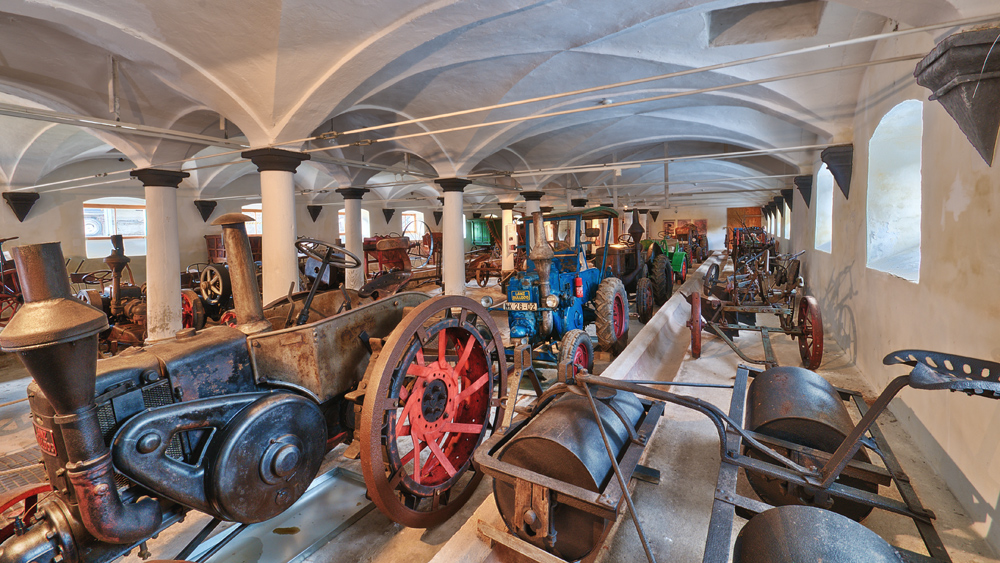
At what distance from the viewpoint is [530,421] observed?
2.36 meters

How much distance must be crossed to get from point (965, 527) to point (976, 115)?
6.90 feet

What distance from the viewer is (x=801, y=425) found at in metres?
2.26

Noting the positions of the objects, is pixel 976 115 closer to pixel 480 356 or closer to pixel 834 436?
pixel 834 436

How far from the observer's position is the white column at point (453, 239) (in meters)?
11.1

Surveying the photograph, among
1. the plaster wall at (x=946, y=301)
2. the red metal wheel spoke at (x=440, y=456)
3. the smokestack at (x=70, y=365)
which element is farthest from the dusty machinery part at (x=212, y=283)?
the plaster wall at (x=946, y=301)

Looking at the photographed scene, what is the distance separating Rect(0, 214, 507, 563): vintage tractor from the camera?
1477mm

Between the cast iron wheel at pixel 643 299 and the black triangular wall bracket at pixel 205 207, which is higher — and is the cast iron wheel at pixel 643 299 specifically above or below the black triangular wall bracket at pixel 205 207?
below

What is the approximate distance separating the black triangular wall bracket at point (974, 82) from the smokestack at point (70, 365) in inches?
154

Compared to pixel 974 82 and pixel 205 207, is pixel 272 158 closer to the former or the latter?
pixel 974 82

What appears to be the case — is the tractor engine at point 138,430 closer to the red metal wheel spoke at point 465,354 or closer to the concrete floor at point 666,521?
the concrete floor at point 666,521

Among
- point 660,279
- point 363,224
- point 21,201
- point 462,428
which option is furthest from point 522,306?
point 363,224

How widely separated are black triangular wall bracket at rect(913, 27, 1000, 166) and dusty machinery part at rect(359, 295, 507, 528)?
A: 2.83 m

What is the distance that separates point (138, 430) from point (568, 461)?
5.78 ft

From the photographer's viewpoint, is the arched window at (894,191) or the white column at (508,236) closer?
the arched window at (894,191)
